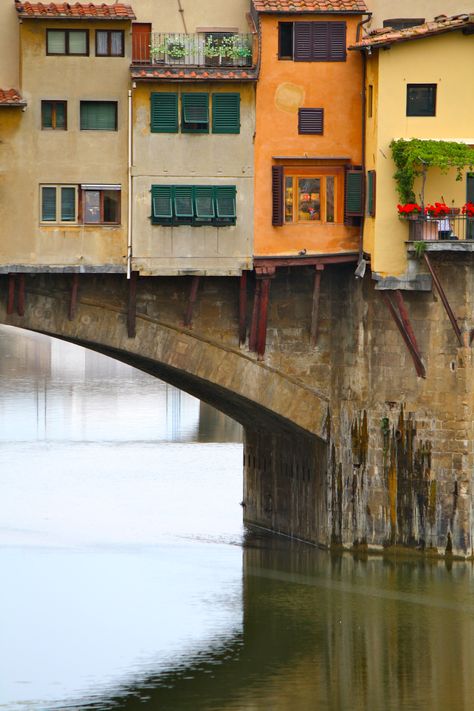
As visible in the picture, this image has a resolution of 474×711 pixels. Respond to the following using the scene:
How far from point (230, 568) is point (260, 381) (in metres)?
4.37

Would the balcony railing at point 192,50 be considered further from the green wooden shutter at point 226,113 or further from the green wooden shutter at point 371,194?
the green wooden shutter at point 371,194

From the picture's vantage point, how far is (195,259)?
46.2m

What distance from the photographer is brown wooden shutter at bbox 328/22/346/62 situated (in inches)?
1817

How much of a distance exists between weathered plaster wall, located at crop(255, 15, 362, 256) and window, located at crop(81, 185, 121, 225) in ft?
10.4

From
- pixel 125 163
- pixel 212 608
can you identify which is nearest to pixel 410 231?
pixel 125 163

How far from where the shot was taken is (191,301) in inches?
1832

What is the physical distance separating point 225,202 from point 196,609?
30.0ft

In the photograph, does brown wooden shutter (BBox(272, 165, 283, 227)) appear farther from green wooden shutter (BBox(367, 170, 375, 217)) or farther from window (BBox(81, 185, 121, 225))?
window (BBox(81, 185, 121, 225))

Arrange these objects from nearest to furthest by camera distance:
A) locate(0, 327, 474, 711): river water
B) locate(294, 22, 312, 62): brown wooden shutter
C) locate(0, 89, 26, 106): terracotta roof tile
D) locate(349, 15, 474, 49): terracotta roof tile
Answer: locate(0, 327, 474, 711): river water → locate(0, 89, 26, 106): terracotta roof tile → locate(349, 15, 474, 49): terracotta roof tile → locate(294, 22, 312, 62): brown wooden shutter

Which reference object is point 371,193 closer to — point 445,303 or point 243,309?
point 445,303

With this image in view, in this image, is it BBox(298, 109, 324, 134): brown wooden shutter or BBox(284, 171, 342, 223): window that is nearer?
BBox(298, 109, 324, 134): brown wooden shutter

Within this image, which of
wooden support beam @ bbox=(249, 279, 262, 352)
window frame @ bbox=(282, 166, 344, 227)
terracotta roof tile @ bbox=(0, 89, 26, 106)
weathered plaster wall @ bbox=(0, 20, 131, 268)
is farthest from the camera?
wooden support beam @ bbox=(249, 279, 262, 352)

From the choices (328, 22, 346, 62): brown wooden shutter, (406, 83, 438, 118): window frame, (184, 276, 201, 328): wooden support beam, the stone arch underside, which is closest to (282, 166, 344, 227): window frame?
(406, 83, 438, 118): window frame

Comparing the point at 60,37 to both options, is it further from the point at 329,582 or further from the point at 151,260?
the point at 329,582
